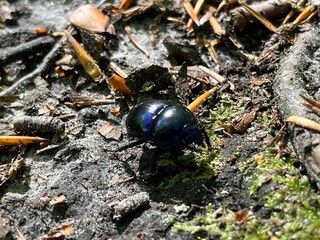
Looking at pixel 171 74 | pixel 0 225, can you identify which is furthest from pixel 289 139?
pixel 0 225

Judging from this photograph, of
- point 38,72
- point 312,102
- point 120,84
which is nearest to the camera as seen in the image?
point 312,102

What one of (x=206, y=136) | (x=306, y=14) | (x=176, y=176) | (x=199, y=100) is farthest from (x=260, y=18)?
(x=176, y=176)

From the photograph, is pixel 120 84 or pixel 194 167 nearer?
pixel 194 167

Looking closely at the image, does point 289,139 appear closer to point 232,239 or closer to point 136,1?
point 232,239

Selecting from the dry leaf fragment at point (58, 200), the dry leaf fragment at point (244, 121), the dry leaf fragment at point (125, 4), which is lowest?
the dry leaf fragment at point (58, 200)

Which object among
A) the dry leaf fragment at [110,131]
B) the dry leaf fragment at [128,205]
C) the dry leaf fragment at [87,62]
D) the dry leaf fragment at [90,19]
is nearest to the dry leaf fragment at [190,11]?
the dry leaf fragment at [90,19]

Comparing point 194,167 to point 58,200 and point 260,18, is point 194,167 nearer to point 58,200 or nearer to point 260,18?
point 58,200

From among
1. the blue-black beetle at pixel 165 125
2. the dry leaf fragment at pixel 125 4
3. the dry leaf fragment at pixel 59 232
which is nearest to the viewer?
the dry leaf fragment at pixel 59 232

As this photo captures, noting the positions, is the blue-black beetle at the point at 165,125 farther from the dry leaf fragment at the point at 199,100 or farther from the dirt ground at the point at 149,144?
the dry leaf fragment at the point at 199,100
